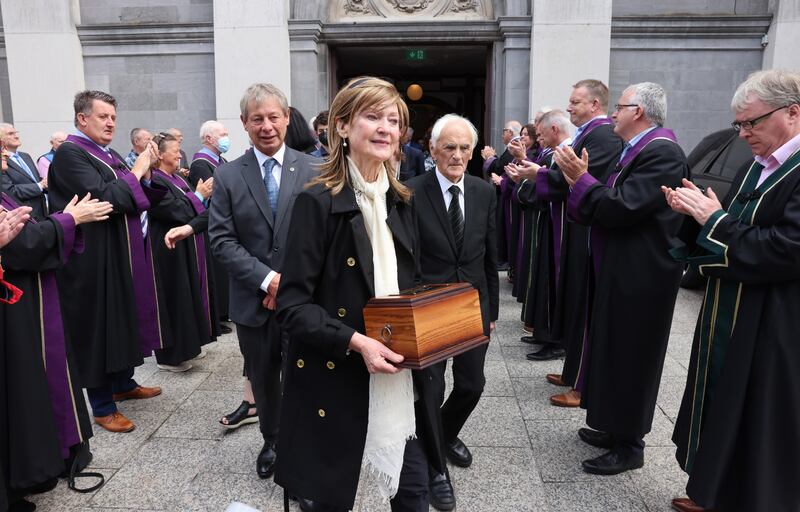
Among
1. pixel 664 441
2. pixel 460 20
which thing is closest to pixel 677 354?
pixel 664 441

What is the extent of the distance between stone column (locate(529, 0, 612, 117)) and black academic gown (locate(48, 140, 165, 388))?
718cm

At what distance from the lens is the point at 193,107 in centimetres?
1063

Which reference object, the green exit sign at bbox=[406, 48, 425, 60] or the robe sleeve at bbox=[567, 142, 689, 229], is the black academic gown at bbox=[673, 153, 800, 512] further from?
the green exit sign at bbox=[406, 48, 425, 60]

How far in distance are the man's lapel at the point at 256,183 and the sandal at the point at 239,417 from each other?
5.07 ft

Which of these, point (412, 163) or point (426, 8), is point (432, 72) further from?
point (412, 163)

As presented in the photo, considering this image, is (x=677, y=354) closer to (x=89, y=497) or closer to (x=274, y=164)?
(x=274, y=164)

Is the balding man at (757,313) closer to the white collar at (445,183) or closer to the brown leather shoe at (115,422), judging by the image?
the white collar at (445,183)

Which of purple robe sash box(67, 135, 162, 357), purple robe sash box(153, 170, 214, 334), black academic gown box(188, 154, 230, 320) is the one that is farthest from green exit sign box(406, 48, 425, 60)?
purple robe sash box(67, 135, 162, 357)

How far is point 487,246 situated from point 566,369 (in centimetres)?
128

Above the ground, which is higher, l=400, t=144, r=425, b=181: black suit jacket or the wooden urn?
l=400, t=144, r=425, b=181: black suit jacket

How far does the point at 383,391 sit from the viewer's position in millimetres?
2113

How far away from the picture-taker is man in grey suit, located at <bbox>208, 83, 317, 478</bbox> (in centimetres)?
324

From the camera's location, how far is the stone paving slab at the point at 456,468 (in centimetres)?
325

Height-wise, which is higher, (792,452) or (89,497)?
(792,452)
